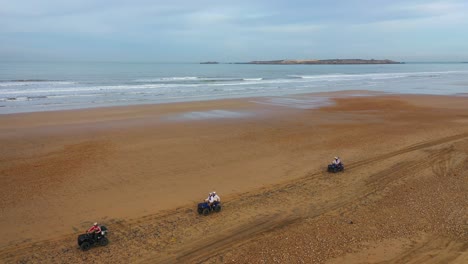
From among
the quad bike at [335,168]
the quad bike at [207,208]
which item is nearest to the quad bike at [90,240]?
the quad bike at [207,208]

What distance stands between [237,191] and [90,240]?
441 cm

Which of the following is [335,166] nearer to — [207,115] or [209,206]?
[209,206]

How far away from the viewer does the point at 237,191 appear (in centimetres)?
1055

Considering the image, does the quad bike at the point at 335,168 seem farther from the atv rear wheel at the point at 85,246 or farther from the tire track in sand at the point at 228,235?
the atv rear wheel at the point at 85,246

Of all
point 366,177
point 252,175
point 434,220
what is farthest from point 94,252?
point 366,177

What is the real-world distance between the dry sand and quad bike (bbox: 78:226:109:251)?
0.12 meters

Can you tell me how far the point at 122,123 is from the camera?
67.0 ft

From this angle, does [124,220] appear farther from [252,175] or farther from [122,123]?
[122,123]

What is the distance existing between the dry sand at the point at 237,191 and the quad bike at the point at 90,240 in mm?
123

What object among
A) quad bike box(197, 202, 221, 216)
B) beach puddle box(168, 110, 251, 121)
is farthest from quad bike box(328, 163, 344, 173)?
beach puddle box(168, 110, 251, 121)

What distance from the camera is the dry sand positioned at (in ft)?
24.4

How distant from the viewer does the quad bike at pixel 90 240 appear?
737 cm

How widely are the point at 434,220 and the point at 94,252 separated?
772 centimetres

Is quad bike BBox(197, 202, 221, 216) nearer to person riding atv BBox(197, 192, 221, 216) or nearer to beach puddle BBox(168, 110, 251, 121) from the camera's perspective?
person riding atv BBox(197, 192, 221, 216)
